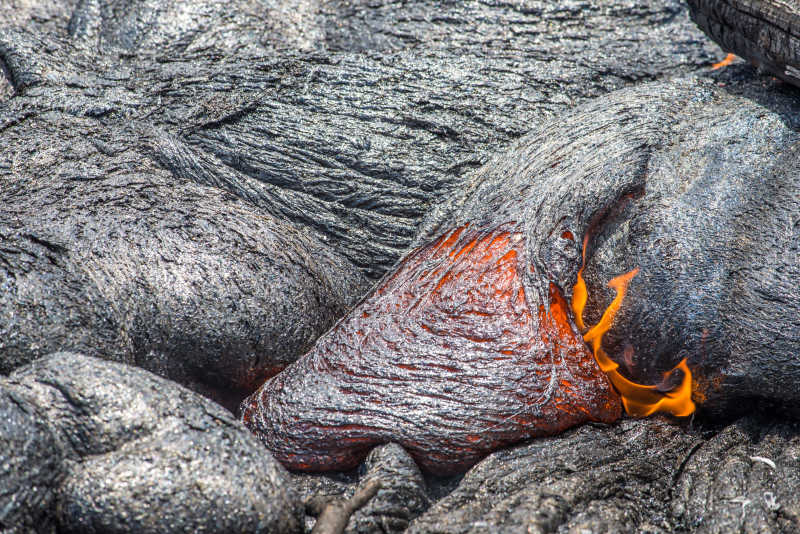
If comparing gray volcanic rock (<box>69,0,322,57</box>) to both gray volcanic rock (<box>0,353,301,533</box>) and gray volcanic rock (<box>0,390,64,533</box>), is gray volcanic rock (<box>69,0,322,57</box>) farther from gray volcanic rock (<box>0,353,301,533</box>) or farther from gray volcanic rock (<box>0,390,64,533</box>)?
gray volcanic rock (<box>0,390,64,533</box>)

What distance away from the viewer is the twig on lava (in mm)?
2457

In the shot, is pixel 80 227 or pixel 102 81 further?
pixel 102 81

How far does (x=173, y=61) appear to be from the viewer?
4141mm

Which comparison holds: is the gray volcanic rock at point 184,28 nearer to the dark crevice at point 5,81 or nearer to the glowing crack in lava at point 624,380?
the dark crevice at point 5,81

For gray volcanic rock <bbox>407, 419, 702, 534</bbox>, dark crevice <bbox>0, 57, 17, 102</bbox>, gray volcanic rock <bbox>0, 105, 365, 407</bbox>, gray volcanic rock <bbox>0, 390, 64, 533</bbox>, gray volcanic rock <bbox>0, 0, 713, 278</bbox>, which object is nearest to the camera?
gray volcanic rock <bbox>0, 390, 64, 533</bbox>

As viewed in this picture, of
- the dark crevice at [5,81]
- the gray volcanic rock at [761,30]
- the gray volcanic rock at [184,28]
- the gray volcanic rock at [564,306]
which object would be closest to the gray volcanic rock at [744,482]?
the gray volcanic rock at [564,306]

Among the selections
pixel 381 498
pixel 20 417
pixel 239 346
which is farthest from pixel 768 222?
pixel 20 417

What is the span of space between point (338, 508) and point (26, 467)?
42.6 inches

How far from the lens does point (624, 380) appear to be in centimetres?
322

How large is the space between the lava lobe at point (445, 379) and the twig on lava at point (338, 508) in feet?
1.05

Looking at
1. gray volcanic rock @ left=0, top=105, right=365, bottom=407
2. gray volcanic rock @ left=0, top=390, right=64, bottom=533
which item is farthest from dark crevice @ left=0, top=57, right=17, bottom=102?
gray volcanic rock @ left=0, top=390, right=64, bottom=533

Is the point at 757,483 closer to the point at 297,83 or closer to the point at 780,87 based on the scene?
the point at 780,87

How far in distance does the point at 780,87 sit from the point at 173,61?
11.4 ft

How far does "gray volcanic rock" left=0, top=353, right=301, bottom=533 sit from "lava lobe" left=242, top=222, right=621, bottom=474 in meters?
0.60
